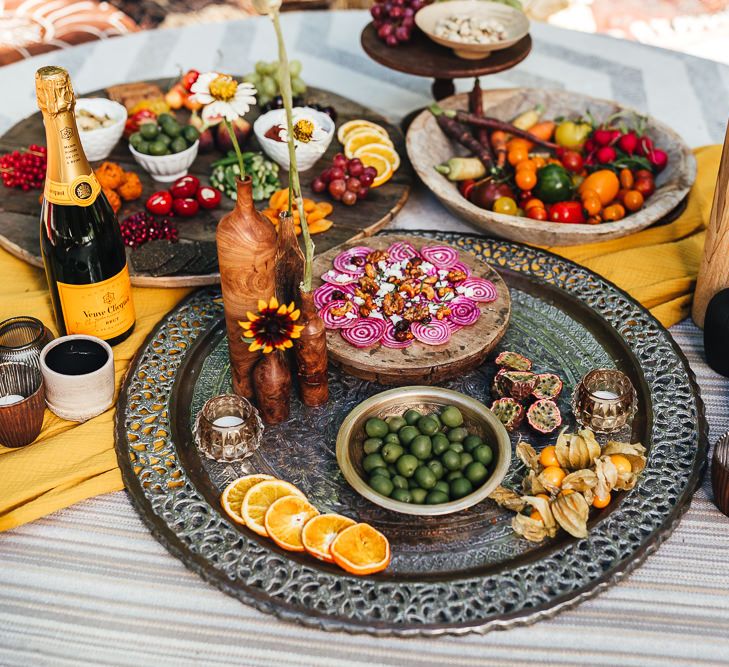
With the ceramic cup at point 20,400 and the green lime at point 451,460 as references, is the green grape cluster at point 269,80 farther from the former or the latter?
the green lime at point 451,460

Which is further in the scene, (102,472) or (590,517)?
(102,472)

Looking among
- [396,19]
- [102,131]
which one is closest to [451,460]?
[102,131]

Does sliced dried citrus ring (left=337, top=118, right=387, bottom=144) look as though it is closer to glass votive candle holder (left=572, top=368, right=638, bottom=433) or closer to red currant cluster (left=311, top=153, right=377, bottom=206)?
red currant cluster (left=311, top=153, right=377, bottom=206)

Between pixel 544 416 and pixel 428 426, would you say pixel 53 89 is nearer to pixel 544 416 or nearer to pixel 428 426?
pixel 428 426

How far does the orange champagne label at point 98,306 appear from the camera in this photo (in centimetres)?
151

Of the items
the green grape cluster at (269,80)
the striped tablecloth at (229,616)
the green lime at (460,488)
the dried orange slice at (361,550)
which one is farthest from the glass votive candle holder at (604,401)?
the green grape cluster at (269,80)

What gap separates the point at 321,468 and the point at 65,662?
18.5 inches

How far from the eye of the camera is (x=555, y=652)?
113cm

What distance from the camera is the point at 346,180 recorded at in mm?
1976

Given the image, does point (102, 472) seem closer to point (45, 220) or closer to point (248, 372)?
point (248, 372)

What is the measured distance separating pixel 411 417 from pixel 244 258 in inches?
14.8

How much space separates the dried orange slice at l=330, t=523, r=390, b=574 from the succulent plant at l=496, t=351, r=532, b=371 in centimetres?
45

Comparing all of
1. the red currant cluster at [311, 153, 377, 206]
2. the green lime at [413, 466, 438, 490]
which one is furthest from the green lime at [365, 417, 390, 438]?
the red currant cluster at [311, 153, 377, 206]

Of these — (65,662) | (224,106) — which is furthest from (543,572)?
(224,106)
